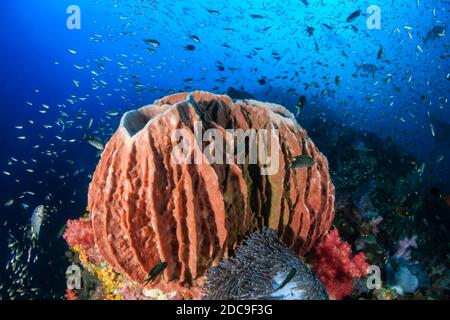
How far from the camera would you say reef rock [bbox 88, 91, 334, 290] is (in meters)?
3.33

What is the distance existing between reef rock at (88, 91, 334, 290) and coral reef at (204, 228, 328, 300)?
22cm

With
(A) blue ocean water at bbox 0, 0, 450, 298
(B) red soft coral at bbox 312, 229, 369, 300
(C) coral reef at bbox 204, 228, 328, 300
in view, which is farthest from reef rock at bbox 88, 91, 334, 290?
(A) blue ocean water at bbox 0, 0, 450, 298

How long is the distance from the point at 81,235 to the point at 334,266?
3787 millimetres

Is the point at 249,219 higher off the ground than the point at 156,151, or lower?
lower

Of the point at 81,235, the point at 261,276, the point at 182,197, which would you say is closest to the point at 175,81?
the point at 81,235

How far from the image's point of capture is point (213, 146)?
3477 millimetres

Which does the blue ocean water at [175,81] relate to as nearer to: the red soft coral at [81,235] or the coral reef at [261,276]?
the red soft coral at [81,235]

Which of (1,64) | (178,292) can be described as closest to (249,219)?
(178,292)

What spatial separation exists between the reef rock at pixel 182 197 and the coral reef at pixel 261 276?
221 mm

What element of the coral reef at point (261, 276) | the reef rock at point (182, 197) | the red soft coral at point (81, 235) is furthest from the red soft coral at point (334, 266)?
the red soft coral at point (81, 235)

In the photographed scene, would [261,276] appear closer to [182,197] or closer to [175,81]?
[182,197]
